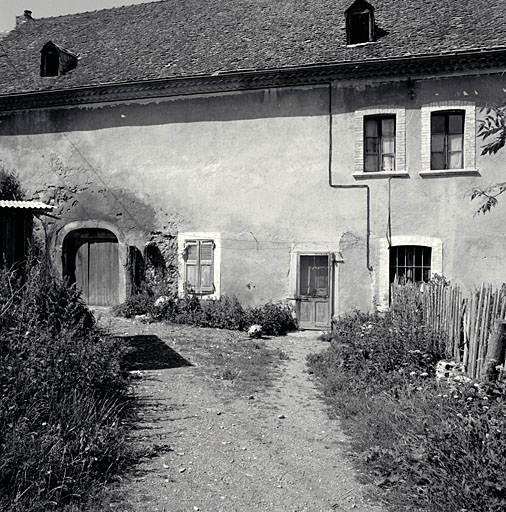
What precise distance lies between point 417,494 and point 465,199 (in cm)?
948

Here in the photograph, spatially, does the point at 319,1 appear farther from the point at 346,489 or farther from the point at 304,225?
the point at 346,489

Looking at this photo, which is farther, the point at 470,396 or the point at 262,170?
the point at 262,170

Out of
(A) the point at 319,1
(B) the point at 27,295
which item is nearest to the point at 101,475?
(B) the point at 27,295

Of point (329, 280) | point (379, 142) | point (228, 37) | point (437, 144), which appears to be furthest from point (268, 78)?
point (329, 280)

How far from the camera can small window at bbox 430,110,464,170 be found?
13070mm

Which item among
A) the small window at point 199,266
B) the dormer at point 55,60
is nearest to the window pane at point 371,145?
the small window at point 199,266

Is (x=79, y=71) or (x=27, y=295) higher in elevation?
(x=79, y=71)

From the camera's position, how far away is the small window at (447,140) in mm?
13070

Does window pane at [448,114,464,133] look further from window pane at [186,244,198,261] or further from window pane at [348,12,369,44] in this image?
window pane at [186,244,198,261]

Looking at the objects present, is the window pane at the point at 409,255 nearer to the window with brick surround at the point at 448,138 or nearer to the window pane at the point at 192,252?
the window with brick surround at the point at 448,138

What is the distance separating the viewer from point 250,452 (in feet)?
19.2

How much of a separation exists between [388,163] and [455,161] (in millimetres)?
1491

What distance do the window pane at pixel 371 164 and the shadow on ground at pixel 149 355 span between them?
6303mm

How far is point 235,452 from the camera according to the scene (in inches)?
230
